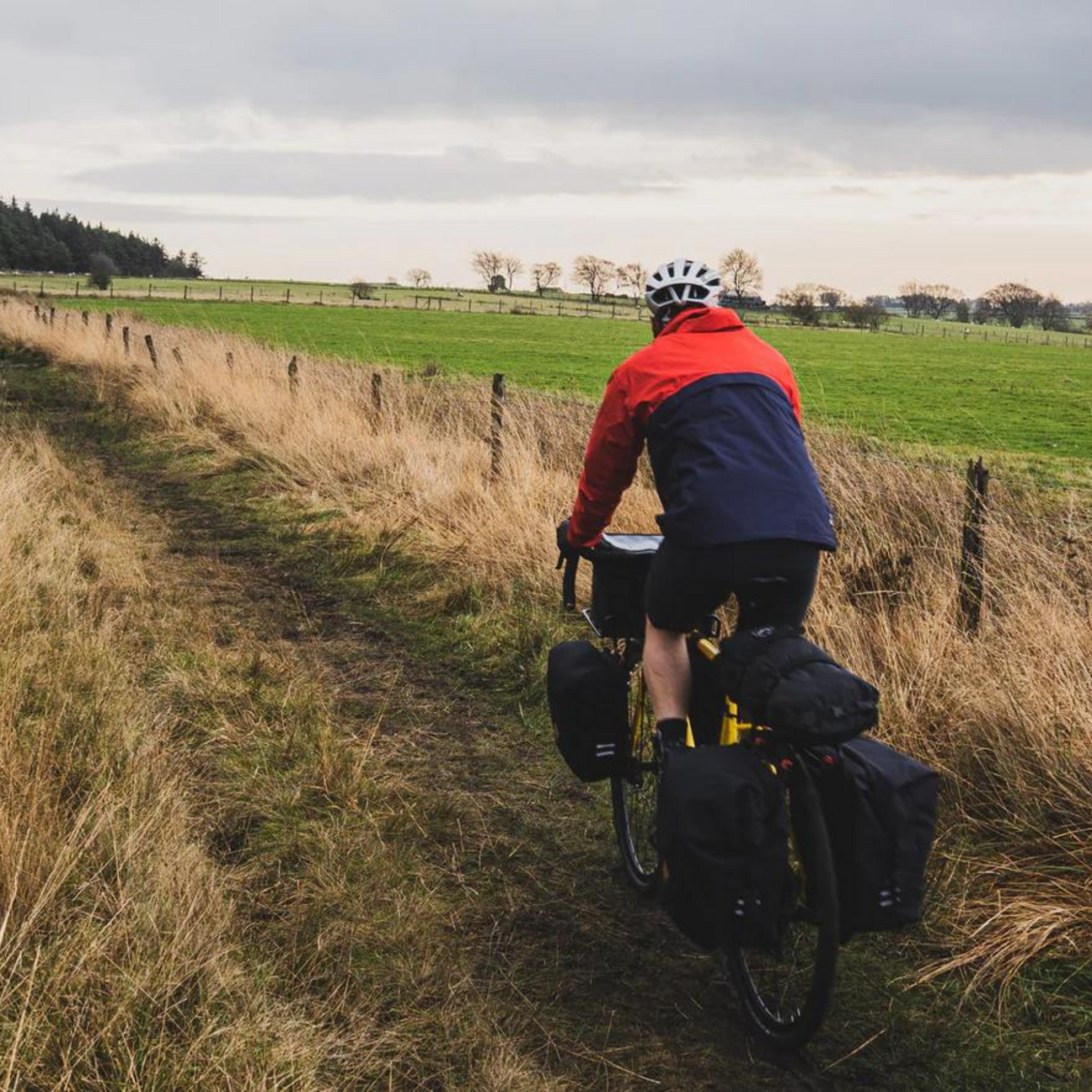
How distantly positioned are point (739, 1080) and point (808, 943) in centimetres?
43

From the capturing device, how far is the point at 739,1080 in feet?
9.46

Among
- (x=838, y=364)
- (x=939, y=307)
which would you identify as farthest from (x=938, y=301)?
(x=838, y=364)

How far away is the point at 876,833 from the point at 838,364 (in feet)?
171

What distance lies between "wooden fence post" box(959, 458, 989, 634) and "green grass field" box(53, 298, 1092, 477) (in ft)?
10.6

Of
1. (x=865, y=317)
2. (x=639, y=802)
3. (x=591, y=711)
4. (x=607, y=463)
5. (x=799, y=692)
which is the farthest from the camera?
(x=865, y=317)

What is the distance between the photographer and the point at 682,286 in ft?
10.7

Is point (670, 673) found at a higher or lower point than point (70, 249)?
lower

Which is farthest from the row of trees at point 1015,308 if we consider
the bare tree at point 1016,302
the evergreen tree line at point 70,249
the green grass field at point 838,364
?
the evergreen tree line at point 70,249

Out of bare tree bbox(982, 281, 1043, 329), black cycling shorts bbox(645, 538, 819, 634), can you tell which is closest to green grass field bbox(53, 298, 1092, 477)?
black cycling shorts bbox(645, 538, 819, 634)

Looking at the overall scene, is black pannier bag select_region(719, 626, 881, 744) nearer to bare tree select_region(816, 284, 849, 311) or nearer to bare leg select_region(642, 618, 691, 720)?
bare leg select_region(642, 618, 691, 720)

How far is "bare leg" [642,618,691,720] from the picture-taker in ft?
10.5

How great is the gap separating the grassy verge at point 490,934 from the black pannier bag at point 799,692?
1122mm

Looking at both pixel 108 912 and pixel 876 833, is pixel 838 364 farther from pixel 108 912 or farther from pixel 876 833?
pixel 108 912

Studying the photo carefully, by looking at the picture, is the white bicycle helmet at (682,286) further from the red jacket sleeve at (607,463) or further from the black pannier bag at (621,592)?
the black pannier bag at (621,592)
